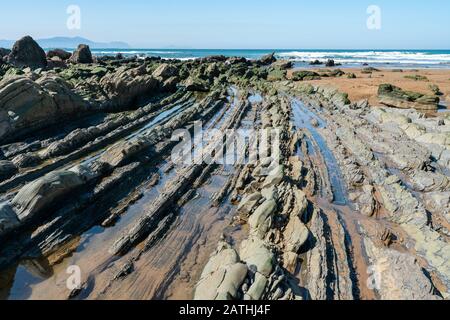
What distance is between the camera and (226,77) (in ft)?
179

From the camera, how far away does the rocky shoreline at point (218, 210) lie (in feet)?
29.9

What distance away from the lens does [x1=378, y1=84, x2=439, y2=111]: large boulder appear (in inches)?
1188

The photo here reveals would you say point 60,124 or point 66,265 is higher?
point 60,124

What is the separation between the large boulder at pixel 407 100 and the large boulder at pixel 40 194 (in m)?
31.0

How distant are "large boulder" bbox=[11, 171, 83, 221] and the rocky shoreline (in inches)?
1.7

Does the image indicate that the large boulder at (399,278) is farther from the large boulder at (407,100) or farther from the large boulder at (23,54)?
the large boulder at (23,54)

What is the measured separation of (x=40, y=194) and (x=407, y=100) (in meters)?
32.8

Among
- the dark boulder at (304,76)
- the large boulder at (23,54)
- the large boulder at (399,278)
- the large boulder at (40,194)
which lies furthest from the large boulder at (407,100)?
the large boulder at (23,54)

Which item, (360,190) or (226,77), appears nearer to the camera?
(360,190)

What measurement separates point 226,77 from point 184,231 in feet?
151

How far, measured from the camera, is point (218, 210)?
43.5 feet

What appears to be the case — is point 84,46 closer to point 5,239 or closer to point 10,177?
point 10,177

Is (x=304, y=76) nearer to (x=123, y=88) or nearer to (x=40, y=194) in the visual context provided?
(x=123, y=88)

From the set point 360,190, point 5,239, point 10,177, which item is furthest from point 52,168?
point 360,190
